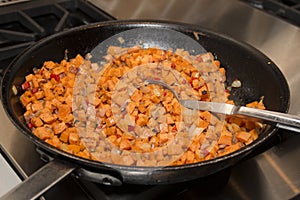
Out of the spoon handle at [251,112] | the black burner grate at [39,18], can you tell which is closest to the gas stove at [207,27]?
the black burner grate at [39,18]

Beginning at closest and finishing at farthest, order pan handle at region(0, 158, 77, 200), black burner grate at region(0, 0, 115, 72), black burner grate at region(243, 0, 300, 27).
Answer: pan handle at region(0, 158, 77, 200), black burner grate at region(0, 0, 115, 72), black burner grate at region(243, 0, 300, 27)

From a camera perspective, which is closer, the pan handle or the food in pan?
the pan handle

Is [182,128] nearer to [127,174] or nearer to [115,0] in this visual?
[127,174]

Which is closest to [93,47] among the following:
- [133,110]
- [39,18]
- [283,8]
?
[133,110]

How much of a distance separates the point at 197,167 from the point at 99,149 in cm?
20

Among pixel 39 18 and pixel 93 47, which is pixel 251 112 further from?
pixel 39 18

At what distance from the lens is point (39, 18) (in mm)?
1248

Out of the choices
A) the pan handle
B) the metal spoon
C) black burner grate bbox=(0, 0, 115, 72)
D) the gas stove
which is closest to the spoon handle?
the metal spoon

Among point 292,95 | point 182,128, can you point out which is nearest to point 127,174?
point 182,128

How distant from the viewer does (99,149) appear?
70 cm

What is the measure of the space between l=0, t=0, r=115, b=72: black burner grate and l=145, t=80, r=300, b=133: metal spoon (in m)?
0.42

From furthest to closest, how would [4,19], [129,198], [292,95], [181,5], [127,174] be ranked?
[181,5] → [4,19] → [292,95] → [129,198] → [127,174]

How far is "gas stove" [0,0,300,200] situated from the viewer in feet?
2.36

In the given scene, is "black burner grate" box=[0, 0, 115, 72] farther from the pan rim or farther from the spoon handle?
the spoon handle
